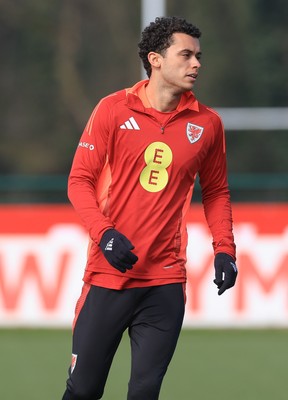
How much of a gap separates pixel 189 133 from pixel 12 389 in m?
3.10

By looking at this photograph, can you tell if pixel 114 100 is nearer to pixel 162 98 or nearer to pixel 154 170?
pixel 162 98

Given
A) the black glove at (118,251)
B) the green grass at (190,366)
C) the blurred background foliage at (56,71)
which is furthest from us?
the blurred background foliage at (56,71)

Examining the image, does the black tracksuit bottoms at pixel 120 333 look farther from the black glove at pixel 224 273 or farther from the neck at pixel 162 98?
the neck at pixel 162 98

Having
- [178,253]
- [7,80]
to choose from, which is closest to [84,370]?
[178,253]

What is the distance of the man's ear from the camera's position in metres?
6.25

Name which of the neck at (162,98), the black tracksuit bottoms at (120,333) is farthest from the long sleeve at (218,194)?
the black tracksuit bottoms at (120,333)

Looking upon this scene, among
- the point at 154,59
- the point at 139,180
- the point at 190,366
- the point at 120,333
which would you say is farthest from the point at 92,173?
the point at 190,366

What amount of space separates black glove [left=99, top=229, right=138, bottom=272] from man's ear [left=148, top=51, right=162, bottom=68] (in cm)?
89

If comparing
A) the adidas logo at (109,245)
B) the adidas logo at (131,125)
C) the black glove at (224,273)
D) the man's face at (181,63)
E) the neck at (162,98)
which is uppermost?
the man's face at (181,63)

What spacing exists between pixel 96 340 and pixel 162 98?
3.82 ft

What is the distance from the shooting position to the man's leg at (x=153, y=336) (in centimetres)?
601

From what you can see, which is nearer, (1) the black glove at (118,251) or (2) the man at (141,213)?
(1) the black glove at (118,251)

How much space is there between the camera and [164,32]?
623cm

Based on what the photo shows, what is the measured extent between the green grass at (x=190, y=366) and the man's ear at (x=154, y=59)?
2788 mm
